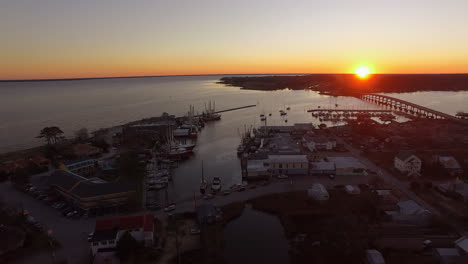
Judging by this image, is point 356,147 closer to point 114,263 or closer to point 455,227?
point 455,227


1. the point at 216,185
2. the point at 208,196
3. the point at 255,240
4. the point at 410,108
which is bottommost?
the point at 255,240

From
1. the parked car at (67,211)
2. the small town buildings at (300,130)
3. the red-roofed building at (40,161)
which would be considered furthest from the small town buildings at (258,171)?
the red-roofed building at (40,161)

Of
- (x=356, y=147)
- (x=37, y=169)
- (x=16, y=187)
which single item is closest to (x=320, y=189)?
(x=356, y=147)

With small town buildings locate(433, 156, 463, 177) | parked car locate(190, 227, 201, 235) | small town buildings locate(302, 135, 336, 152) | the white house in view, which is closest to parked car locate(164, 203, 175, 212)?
parked car locate(190, 227, 201, 235)

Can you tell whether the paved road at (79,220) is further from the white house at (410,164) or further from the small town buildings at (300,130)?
the small town buildings at (300,130)

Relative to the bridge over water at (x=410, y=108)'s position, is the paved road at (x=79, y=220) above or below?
below

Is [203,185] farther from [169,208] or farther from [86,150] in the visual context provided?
[86,150]

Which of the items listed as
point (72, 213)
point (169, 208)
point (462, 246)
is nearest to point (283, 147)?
point (169, 208)
